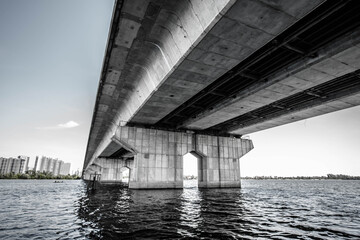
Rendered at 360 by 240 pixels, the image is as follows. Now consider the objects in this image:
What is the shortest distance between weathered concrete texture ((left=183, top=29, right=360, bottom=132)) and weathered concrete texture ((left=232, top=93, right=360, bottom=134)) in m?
6.16

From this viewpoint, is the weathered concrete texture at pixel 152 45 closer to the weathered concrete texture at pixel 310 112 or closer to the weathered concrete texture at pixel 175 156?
the weathered concrete texture at pixel 175 156

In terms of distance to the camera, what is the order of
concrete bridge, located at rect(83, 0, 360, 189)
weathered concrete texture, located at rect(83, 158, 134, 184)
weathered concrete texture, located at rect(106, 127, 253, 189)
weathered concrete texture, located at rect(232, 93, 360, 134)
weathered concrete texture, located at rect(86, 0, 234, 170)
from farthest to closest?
weathered concrete texture, located at rect(83, 158, 134, 184) → weathered concrete texture, located at rect(106, 127, 253, 189) → weathered concrete texture, located at rect(232, 93, 360, 134) → weathered concrete texture, located at rect(86, 0, 234, 170) → concrete bridge, located at rect(83, 0, 360, 189)

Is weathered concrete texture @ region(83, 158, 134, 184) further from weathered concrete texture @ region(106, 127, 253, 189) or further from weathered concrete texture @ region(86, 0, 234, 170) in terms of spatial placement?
weathered concrete texture @ region(86, 0, 234, 170)

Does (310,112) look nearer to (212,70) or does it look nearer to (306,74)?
(306,74)

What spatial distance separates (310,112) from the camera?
25266 millimetres

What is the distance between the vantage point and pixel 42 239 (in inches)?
258

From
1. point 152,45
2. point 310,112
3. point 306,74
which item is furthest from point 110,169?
point 306,74

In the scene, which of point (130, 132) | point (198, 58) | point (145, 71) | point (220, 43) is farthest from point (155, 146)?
point (220, 43)

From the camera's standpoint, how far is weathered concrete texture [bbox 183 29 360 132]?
12.8 m

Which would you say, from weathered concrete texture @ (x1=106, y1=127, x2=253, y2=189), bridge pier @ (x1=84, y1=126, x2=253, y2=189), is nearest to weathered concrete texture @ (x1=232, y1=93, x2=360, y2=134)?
bridge pier @ (x1=84, y1=126, x2=253, y2=189)

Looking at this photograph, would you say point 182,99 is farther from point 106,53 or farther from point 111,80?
point 106,53

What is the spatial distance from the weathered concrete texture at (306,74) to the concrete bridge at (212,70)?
0.07m

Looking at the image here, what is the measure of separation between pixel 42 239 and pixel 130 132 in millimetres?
21723

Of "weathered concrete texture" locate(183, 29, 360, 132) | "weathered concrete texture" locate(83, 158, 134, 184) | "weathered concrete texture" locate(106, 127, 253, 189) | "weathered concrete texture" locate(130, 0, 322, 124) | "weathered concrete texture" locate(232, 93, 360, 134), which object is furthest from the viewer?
"weathered concrete texture" locate(83, 158, 134, 184)
